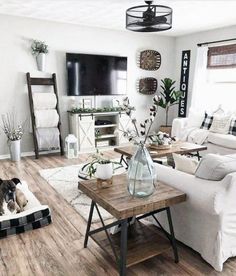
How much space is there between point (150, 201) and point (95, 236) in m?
0.65

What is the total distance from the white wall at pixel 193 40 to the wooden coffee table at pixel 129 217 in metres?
4.22

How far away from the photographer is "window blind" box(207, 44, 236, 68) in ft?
16.7

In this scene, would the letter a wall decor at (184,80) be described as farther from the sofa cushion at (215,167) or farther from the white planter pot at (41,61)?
the sofa cushion at (215,167)

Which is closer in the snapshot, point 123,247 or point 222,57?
point 123,247

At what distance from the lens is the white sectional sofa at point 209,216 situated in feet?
6.05

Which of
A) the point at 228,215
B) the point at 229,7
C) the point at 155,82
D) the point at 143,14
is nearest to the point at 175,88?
the point at 155,82

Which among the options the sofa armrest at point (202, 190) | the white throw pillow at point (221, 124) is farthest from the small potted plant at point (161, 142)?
the sofa armrest at point (202, 190)

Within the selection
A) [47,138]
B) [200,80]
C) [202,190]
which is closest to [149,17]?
[202,190]

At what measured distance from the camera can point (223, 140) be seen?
4418mm

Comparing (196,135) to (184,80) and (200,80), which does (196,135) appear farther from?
(184,80)

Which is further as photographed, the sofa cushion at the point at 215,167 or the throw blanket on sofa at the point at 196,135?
the throw blanket on sofa at the point at 196,135

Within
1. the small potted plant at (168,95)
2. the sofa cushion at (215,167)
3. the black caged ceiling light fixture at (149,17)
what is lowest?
the sofa cushion at (215,167)

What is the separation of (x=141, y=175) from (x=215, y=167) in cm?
54

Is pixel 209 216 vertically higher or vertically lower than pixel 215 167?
lower
